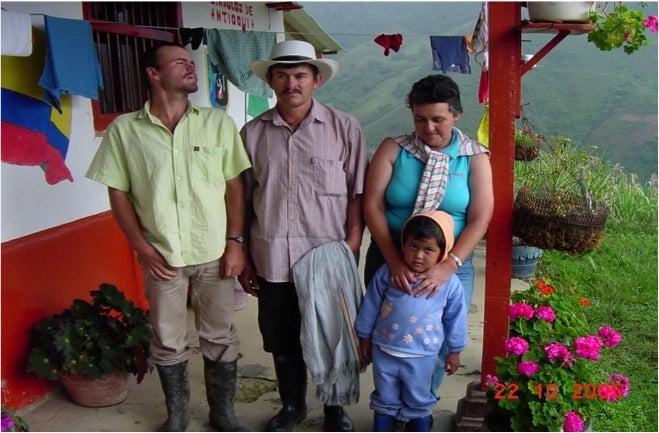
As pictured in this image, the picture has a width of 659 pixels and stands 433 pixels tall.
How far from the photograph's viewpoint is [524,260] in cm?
627

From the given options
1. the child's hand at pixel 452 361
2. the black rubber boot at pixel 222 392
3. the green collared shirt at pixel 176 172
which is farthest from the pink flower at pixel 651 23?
the black rubber boot at pixel 222 392

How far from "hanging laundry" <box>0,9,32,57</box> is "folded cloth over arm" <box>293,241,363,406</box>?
1.74m

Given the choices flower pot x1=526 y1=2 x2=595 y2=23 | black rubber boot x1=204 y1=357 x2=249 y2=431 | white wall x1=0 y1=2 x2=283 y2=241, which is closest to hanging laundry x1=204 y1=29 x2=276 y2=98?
white wall x1=0 y1=2 x2=283 y2=241

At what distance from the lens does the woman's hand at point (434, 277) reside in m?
2.64

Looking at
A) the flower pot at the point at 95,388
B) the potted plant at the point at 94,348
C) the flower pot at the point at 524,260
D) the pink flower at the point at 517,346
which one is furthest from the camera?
the flower pot at the point at 524,260

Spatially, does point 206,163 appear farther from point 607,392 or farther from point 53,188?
point 607,392

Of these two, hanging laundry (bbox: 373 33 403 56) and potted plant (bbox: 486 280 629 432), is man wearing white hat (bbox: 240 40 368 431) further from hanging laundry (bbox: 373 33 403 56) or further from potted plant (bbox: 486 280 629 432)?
hanging laundry (bbox: 373 33 403 56)

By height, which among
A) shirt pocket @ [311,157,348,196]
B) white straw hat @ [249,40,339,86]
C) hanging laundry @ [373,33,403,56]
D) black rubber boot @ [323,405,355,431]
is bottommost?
black rubber boot @ [323,405,355,431]

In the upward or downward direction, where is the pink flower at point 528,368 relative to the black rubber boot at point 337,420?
upward

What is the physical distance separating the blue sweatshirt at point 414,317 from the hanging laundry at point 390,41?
2.42 meters

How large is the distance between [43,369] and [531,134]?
4203mm

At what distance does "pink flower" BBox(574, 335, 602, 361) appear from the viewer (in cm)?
264

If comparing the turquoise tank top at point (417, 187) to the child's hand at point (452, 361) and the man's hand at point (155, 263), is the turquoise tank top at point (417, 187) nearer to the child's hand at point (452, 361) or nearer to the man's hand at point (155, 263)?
the child's hand at point (452, 361)

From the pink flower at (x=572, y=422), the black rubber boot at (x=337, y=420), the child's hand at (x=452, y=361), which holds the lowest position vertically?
the black rubber boot at (x=337, y=420)
